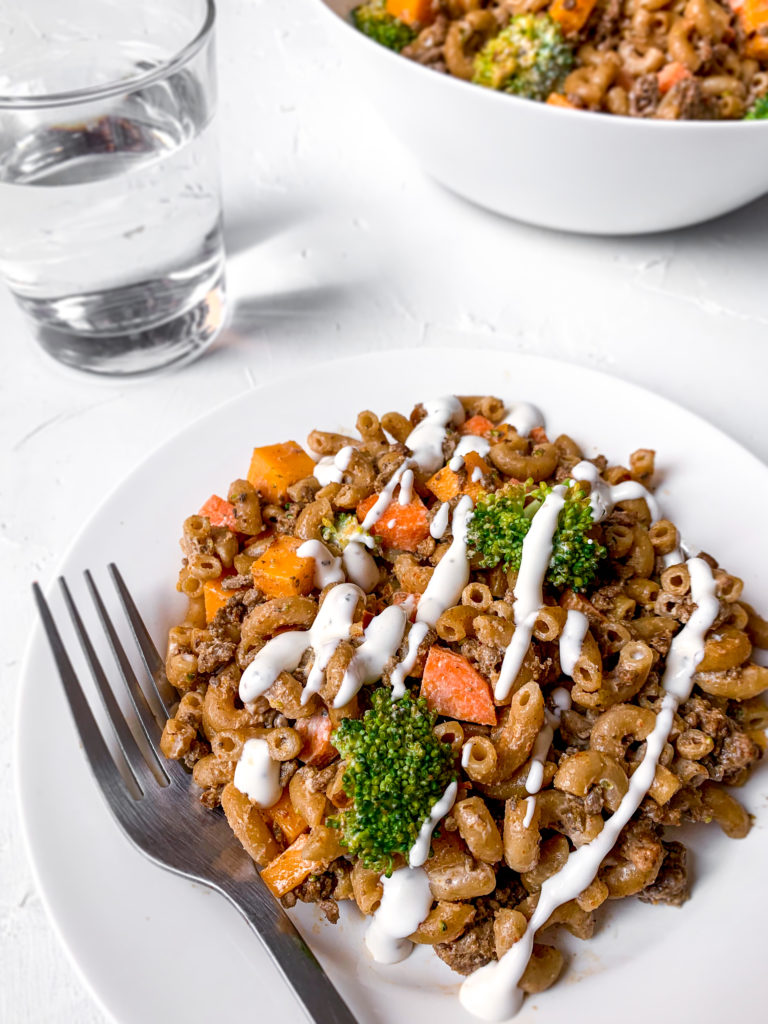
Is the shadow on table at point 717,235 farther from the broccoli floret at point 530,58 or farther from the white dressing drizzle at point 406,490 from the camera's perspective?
the white dressing drizzle at point 406,490

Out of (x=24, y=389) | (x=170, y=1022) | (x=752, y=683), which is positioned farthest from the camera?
(x=24, y=389)

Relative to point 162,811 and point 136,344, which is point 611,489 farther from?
point 136,344

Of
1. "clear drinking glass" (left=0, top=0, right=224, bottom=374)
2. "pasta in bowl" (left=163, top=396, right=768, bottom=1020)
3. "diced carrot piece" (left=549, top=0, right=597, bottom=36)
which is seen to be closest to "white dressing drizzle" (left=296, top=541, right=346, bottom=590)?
"pasta in bowl" (left=163, top=396, right=768, bottom=1020)

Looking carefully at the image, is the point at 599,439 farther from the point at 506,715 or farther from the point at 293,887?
the point at 293,887

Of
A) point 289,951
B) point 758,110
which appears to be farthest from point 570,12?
point 289,951

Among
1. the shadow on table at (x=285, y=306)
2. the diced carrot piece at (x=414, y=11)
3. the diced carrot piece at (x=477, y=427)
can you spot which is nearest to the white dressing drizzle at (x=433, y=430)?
the diced carrot piece at (x=477, y=427)

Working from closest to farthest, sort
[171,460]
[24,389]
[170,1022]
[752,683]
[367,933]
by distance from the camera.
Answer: [170,1022]
[367,933]
[752,683]
[171,460]
[24,389]

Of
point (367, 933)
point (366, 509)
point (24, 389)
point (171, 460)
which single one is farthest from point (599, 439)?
point (24, 389)

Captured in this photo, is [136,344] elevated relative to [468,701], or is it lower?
lower
